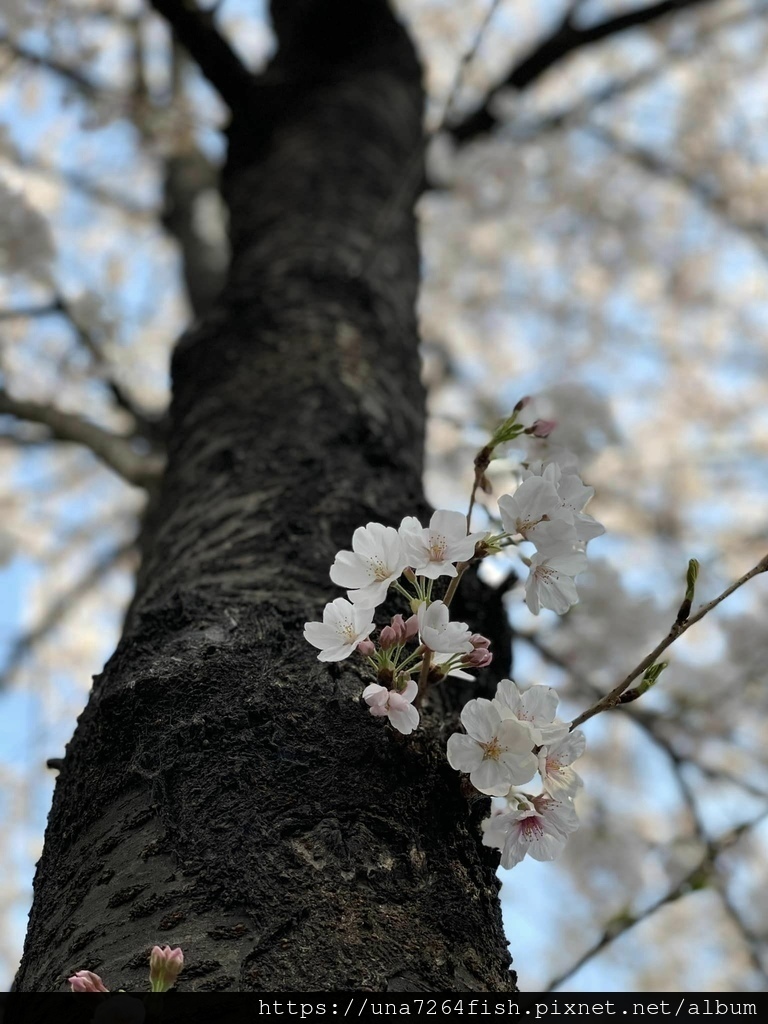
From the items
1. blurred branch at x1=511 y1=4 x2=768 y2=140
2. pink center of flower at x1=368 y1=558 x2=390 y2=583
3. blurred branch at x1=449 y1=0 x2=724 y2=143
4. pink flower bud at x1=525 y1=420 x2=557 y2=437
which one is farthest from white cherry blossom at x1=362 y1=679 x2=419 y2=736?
blurred branch at x1=511 y1=4 x2=768 y2=140

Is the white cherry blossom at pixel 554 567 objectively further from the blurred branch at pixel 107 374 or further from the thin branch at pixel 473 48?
the blurred branch at pixel 107 374

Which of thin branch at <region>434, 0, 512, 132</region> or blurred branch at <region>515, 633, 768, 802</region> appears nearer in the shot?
thin branch at <region>434, 0, 512, 132</region>

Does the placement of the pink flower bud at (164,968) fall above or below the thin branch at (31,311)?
below

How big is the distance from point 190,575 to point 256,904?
567 millimetres

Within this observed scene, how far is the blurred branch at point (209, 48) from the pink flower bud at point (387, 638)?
232 centimetres

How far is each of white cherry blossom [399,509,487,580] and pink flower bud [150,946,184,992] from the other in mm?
392

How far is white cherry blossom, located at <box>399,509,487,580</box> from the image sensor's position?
89 centimetres

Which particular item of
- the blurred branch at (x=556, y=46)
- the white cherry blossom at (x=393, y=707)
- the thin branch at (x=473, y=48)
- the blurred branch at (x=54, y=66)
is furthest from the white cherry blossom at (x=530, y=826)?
the blurred branch at (x=556, y=46)

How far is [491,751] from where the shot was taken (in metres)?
0.85

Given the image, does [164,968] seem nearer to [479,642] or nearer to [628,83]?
[479,642]

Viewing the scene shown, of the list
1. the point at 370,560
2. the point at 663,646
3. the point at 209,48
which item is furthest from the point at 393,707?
the point at 209,48

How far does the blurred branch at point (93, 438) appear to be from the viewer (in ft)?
6.63

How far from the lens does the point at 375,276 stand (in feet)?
6.64

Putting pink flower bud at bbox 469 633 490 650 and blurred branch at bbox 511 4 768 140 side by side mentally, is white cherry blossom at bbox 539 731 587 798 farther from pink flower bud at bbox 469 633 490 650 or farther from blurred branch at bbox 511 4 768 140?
blurred branch at bbox 511 4 768 140
